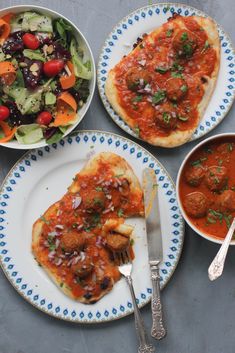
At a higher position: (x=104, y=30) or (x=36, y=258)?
(x=104, y=30)

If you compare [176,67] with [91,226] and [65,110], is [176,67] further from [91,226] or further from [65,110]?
[91,226]

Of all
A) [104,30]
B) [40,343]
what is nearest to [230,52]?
[104,30]

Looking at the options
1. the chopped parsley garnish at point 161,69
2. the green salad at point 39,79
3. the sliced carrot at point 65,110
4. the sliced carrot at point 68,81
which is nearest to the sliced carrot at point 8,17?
the green salad at point 39,79

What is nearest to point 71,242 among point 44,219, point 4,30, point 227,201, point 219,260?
point 44,219

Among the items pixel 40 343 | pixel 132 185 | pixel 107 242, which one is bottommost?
pixel 40 343

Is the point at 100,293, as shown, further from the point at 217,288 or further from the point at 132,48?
the point at 132,48

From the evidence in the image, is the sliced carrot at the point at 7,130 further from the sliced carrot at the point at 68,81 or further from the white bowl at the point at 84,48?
the sliced carrot at the point at 68,81

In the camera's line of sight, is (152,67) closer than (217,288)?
Yes

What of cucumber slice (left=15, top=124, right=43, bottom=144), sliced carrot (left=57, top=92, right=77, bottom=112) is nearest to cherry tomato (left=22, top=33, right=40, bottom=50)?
sliced carrot (left=57, top=92, right=77, bottom=112)
